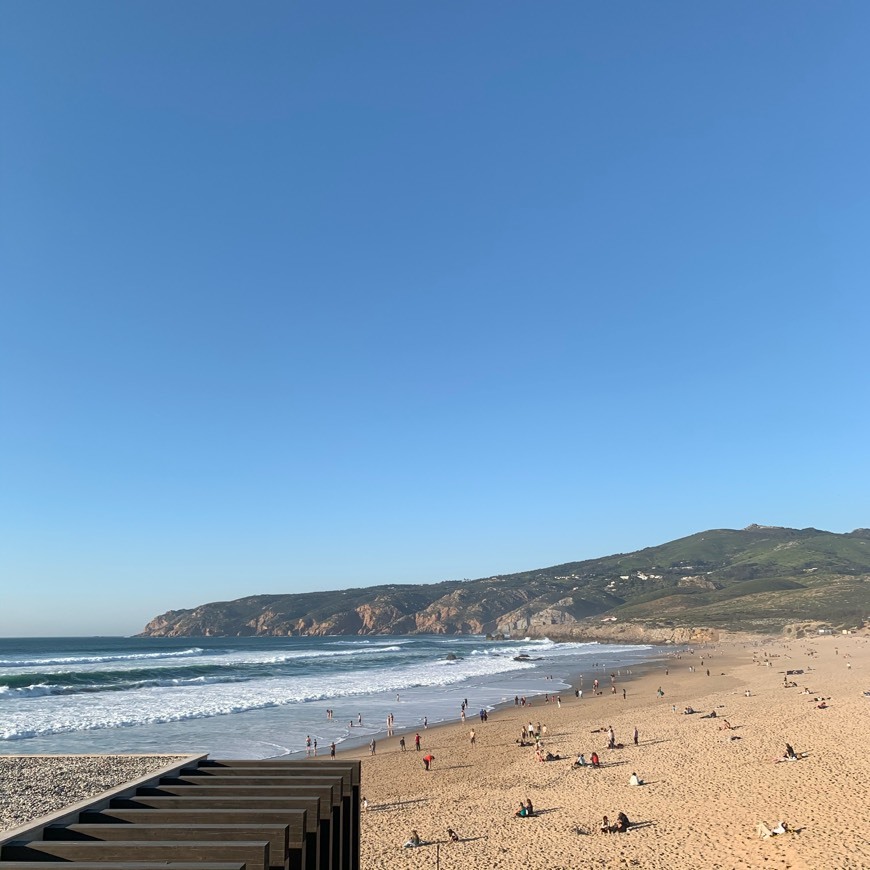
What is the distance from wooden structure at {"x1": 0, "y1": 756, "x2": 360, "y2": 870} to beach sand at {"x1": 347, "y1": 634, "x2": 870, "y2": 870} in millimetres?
10036

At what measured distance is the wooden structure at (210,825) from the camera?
15.3 ft

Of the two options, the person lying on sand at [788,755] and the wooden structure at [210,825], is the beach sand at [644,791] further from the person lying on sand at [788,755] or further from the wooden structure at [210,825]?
the wooden structure at [210,825]

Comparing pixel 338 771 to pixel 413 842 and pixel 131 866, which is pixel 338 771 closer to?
pixel 131 866

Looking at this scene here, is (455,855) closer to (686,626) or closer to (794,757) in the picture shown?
(794,757)

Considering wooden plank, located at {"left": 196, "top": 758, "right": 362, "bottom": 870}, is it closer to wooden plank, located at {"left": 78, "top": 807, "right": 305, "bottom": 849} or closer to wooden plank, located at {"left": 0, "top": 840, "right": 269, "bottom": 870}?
wooden plank, located at {"left": 78, "top": 807, "right": 305, "bottom": 849}

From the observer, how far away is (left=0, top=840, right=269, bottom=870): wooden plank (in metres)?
4.59

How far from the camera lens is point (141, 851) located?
4.69 meters

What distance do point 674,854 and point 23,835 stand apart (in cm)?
1462

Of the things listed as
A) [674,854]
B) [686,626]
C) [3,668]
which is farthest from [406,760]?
→ [686,626]

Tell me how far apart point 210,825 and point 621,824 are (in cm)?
1481

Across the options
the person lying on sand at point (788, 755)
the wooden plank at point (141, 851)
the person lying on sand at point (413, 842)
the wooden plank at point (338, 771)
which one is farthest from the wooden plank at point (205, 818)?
the person lying on sand at point (788, 755)

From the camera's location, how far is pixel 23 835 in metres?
5.03

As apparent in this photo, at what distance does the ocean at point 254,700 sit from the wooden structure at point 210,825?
23.1 m

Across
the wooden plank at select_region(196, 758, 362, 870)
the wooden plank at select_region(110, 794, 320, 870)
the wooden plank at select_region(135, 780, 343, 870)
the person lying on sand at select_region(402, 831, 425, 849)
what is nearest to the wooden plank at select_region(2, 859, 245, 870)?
the wooden plank at select_region(110, 794, 320, 870)
